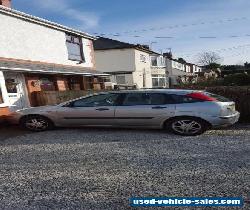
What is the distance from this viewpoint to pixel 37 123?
9.05 m

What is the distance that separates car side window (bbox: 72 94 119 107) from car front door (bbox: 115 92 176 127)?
31 centimetres

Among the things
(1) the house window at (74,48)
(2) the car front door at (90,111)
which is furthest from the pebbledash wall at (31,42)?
(2) the car front door at (90,111)

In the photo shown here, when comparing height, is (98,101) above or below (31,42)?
below

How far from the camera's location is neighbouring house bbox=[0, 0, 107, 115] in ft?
46.0

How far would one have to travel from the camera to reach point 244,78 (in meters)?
23.5

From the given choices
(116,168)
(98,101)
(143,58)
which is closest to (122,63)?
(143,58)

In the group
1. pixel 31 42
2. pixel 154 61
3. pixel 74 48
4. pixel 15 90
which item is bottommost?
pixel 15 90

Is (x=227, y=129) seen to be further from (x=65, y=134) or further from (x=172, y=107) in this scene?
(x=65, y=134)

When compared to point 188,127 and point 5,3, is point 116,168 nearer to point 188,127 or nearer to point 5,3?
point 188,127

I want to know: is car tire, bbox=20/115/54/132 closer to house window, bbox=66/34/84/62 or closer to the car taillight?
the car taillight

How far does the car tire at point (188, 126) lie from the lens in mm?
7820

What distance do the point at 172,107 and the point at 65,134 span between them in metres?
2.94


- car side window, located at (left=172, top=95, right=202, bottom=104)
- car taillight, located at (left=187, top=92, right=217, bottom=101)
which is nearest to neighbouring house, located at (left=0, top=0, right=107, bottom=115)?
car side window, located at (left=172, top=95, right=202, bottom=104)

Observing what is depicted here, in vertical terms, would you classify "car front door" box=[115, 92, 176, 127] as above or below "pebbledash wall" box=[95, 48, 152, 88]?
below
